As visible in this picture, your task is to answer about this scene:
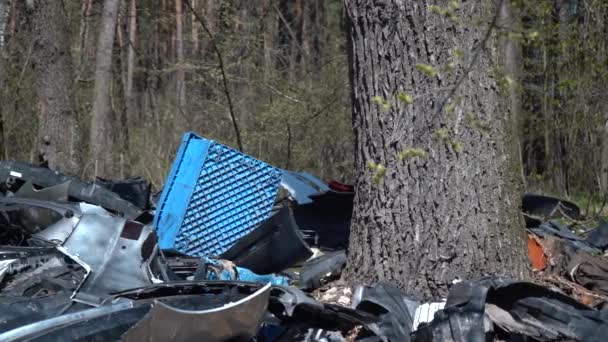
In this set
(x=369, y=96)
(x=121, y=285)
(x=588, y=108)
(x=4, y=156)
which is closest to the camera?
(x=121, y=285)

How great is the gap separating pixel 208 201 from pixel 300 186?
1.07m

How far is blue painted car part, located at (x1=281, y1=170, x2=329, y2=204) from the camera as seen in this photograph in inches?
299

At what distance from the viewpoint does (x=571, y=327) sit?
484cm

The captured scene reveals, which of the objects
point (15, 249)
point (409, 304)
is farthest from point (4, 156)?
point (409, 304)

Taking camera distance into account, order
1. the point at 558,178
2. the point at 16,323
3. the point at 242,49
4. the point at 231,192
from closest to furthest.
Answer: the point at 16,323 → the point at 231,192 → the point at 558,178 → the point at 242,49

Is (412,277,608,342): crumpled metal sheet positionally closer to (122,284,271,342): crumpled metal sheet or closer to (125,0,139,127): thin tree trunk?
(122,284,271,342): crumpled metal sheet

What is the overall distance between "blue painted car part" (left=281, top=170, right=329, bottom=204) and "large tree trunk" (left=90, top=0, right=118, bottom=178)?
561 cm

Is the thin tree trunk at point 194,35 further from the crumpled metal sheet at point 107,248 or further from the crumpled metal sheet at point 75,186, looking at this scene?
the crumpled metal sheet at point 107,248

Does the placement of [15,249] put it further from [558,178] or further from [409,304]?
[558,178]

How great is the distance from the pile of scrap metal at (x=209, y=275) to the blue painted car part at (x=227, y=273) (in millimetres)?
13

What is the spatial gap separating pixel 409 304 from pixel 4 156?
9.41 metres

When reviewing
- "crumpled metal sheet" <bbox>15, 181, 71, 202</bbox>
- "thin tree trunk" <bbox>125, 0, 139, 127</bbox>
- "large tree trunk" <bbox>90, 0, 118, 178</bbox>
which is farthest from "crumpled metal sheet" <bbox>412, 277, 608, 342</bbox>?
"thin tree trunk" <bbox>125, 0, 139, 127</bbox>

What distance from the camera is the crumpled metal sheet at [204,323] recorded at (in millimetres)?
3865

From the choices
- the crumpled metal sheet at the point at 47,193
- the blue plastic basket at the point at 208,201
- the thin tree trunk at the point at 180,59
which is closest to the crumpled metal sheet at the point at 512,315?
the blue plastic basket at the point at 208,201
